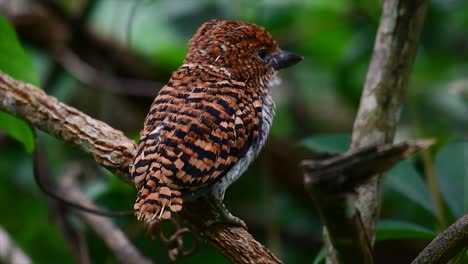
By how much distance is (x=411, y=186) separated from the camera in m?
3.07

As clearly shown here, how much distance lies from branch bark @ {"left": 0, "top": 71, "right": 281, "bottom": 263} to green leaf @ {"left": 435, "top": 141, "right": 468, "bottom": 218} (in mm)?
1016

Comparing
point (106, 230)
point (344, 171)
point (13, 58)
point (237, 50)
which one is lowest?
point (106, 230)

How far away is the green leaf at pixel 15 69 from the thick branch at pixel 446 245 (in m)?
1.56

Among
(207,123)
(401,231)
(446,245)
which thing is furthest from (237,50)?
(446,245)

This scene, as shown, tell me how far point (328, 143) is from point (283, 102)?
6.22 ft

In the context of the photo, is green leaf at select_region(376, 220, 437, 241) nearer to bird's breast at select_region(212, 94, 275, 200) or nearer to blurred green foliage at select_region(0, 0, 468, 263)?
bird's breast at select_region(212, 94, 275, 200)

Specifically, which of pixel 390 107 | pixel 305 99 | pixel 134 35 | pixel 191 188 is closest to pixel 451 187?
pixel 390 107

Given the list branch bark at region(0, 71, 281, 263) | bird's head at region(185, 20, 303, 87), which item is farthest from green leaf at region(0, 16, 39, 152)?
bird's head at region(185, 20, 303, 87)

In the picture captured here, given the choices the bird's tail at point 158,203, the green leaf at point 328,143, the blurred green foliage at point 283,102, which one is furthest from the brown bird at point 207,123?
the blurred green foliage at point 283,102

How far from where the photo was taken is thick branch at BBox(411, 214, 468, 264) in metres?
1.91

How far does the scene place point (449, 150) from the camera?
321 cm

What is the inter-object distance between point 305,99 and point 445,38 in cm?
94

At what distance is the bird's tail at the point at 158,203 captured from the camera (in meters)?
2.29

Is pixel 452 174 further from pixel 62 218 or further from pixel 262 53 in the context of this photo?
pixel 62 218
